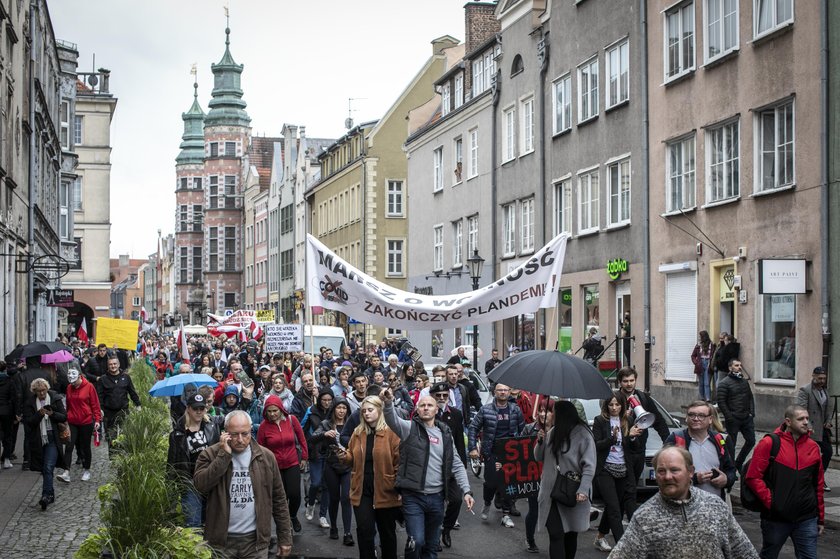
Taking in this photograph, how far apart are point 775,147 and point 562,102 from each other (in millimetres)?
11861

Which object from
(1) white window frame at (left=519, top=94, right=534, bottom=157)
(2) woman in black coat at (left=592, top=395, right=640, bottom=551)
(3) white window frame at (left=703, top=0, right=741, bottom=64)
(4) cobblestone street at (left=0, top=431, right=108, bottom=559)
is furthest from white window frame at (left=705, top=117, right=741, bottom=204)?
(2) woman in black coat at (left=592, top=395, right=640, bottom=551)

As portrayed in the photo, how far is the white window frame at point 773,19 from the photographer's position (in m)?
22.3

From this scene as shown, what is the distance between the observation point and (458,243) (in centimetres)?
4484

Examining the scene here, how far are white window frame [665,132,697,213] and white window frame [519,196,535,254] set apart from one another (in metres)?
9.58

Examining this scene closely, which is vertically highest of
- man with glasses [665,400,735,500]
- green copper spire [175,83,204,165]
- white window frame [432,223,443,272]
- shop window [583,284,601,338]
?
green copper spire [175,83,204,165]

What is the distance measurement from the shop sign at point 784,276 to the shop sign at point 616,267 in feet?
27.9

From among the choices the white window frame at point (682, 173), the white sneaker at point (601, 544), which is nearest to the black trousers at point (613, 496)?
the white sneaker at point (601, 544)

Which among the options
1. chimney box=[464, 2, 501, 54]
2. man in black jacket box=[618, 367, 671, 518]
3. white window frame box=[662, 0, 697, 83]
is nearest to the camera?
man in black jacket box=[618, 367, 671, 518]

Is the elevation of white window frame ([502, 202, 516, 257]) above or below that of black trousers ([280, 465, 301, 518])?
above

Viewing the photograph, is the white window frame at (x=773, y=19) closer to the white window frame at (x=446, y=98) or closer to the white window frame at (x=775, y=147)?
the white window frame at (x=775, y=147)

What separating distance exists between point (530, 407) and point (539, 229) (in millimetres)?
19963

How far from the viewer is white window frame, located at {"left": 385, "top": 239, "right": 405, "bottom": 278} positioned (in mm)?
64250

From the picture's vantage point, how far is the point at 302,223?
82.9m

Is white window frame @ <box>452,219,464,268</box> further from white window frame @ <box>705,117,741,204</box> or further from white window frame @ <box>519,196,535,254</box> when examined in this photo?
white window frame @ <box>705,117,741,204</box>
